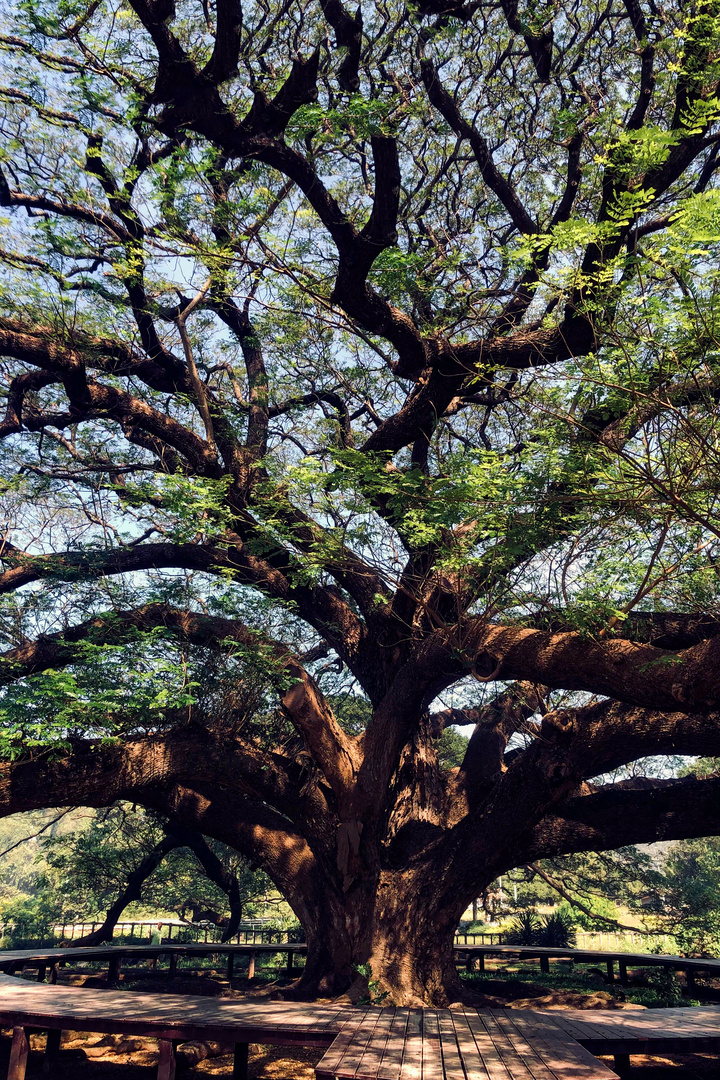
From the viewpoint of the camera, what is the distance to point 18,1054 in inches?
260

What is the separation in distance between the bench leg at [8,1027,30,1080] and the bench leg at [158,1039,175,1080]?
5.25 feet

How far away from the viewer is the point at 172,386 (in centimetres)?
1082

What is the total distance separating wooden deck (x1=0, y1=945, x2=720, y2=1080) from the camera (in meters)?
4.39

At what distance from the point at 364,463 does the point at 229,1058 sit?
717 cm

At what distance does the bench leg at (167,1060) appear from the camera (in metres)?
5.91

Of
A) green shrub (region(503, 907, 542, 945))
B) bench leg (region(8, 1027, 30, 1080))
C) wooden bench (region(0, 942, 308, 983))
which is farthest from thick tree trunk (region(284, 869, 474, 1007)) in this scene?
green shrub (region(503, 907, 542, 945))

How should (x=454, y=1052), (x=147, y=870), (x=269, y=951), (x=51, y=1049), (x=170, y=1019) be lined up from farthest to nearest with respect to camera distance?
(x=147, y=870) → (x=269, y=951) → (x=51, y=1049) → (x=170, y=1019) → (x=454, y=1052)

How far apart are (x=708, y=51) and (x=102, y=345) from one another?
762 cm

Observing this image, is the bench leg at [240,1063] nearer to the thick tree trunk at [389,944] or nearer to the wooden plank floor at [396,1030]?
the wooden plank floor at [396,1030]

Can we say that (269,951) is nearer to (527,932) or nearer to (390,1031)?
(527,932)

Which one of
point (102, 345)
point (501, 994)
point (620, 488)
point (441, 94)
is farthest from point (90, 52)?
point (501, 994)

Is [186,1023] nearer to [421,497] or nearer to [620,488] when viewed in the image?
[421,497]

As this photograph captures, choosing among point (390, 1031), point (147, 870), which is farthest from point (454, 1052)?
point (147, 870)

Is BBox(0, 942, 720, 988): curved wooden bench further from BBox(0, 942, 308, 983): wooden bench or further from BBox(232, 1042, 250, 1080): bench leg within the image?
BBox(232, 1042, 250, 1080): bench leg
